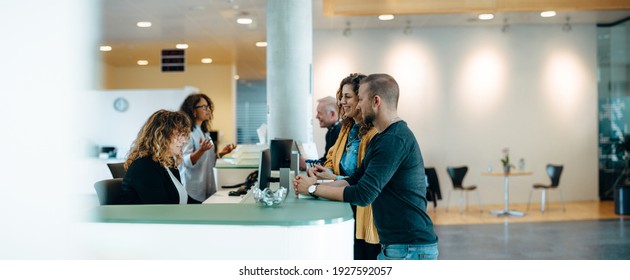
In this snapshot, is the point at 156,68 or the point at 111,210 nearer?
the point at 111,210

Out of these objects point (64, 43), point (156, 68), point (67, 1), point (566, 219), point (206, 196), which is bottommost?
point (566, 219)

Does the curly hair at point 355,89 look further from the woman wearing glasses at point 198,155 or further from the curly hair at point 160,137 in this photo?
the woman wearing glasses at point 198,155

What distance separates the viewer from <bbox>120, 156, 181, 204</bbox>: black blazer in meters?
3.38

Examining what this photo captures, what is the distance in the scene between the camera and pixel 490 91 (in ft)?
34.0

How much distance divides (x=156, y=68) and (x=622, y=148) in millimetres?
9924

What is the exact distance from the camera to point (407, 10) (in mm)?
8414

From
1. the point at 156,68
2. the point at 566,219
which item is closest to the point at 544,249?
the point at 566,219

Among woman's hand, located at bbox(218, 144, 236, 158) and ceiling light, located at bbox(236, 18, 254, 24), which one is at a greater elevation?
ceiling light, located at bbox(236, 18, 254, 24)

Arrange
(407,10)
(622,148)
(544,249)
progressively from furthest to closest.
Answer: (622,148)
(407,10)
(544,249)

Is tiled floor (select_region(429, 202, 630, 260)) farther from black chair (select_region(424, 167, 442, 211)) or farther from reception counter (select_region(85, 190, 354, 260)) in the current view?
reception counter (select_region(85, 190, 354, 260))

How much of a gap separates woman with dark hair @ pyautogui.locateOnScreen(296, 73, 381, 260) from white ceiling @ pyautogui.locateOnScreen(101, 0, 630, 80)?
171 inches

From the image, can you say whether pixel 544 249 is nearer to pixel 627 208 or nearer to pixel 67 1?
pixel 627 208

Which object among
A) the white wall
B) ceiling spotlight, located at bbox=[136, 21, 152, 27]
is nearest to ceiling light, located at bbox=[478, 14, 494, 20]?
the white wall

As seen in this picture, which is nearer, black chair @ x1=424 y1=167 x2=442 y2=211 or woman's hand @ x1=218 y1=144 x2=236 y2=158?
woman's hand @ x1=218 y1=144 x2=236 y2=158
